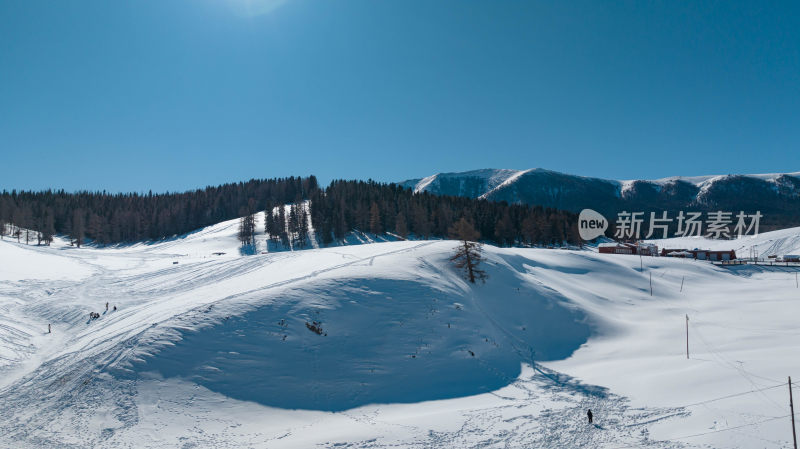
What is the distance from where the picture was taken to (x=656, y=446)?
15.8 m

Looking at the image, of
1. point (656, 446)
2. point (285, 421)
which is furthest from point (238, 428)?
point (656, 446)

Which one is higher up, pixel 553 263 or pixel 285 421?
pixel 553 263

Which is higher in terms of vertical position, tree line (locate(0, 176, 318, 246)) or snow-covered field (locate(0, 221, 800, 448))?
tree line (locate(0, 176, 318, 246))

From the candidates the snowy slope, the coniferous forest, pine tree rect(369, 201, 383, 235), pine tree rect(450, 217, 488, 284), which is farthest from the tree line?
the snowy slope

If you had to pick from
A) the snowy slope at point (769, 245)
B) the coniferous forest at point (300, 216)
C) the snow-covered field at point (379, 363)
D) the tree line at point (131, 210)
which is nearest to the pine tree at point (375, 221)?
the coniferous forest at point (300, 216)

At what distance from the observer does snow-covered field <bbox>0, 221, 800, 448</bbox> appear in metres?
17.6

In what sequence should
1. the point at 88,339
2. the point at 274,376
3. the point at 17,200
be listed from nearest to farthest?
the point at 274,376, the point at 88,339, the point at 17,200

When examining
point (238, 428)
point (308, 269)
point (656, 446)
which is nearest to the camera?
point (656, 446)

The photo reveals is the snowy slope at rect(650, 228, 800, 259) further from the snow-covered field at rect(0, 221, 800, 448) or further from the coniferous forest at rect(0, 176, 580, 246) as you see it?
the snow-covered field at rect(0, 221, 800, 448)

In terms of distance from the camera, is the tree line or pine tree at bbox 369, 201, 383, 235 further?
the tree line

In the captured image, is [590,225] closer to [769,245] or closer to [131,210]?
[769,245]

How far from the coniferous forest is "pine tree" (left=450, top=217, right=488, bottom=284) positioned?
1880 inches

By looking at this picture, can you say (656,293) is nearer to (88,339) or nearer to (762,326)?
(762,326)

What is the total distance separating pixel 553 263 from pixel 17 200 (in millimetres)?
194642
